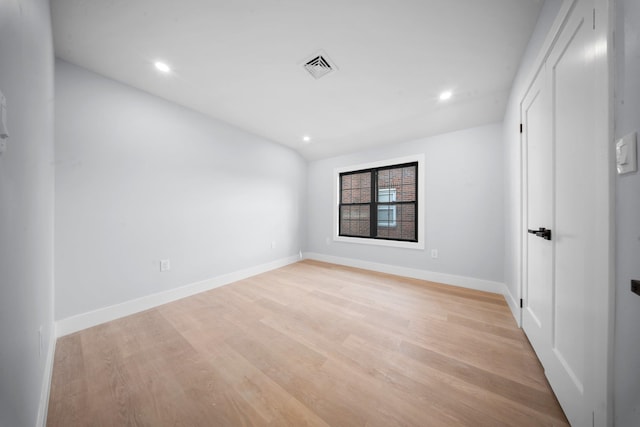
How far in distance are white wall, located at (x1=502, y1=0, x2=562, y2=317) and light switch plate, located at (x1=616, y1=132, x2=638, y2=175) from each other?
1.08 metres

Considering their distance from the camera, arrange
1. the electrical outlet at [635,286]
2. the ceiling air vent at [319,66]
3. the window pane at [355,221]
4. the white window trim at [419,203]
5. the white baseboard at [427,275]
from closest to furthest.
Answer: the electrical outlet at [635,286] < the ceiling air vent at [319,66] < the white baseboard at [427,275] < the white window trim at [419,203] < the window pane at [355,221]

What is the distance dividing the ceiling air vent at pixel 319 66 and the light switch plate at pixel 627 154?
5.95ft

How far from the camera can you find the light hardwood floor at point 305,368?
3.49ft

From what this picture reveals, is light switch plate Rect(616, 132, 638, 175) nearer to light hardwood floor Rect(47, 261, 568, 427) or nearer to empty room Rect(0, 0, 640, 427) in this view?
empty room Rect(0, 0, 640, 427)

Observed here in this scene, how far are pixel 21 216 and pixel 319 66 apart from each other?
2107mm

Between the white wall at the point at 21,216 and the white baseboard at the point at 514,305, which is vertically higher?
the white wall at the point at 21,216

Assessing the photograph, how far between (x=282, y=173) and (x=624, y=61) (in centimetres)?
371

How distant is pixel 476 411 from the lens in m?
1.07

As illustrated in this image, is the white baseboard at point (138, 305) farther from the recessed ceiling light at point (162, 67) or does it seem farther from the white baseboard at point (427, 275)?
the recessed ceiling light at point (162, 67)

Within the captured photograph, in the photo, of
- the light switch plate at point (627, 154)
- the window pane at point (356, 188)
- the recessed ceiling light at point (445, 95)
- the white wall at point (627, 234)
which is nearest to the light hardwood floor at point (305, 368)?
the white wall at point (627, 234)

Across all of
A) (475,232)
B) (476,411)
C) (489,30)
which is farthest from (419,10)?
(475,232)

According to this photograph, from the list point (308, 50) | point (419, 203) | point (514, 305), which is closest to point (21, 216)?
point (308, 50)

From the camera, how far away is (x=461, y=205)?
2896mm

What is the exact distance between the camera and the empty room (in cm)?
80
